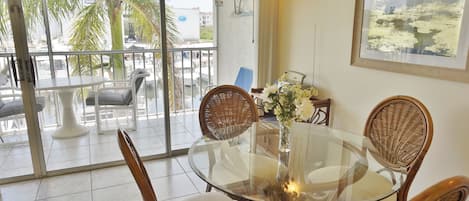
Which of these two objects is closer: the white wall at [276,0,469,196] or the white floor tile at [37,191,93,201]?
the white wall at [276,0,469,196]

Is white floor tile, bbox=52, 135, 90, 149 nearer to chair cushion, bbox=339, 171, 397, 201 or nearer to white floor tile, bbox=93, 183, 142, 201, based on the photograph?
white floor tile, bbox=93, 183, 142, 201

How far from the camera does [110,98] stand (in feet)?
12.3

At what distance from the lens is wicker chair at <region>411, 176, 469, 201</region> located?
816mm

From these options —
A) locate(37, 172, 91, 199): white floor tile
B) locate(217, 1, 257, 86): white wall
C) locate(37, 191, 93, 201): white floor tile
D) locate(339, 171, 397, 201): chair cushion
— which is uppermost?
locate(217, 1, 257, 86): white wall

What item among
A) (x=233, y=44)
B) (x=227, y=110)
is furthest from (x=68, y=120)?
(x=227, y=110)

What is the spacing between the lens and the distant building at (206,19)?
13.7 feet

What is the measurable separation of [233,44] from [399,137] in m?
2.73

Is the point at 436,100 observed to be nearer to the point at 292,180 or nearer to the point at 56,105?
the point at 292,180

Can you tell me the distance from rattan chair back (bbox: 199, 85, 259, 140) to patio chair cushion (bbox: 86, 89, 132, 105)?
1789mm

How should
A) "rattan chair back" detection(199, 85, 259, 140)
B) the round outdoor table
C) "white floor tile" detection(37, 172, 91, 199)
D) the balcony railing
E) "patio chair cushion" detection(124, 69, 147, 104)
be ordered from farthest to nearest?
"patio chair cushion" detection(124, 69, 147, 104), the balcony railing, the round outdoor table, "white floor tile" detection(37, 172, 91, 199), "rattan chair back" detection(199, 85, 259, 140)

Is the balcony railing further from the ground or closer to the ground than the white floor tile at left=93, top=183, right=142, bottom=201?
further from the ground

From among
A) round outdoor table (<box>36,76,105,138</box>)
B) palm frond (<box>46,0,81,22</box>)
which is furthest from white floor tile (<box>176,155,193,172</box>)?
palm frond (<box>46,0,81,22</box>)

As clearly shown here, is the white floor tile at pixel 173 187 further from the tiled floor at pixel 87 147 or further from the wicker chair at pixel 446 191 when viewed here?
the wicker chair at pixel 446 191

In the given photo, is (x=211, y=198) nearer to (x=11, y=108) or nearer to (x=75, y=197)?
(x=75, y=197)
